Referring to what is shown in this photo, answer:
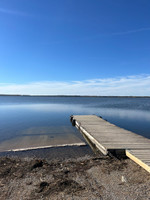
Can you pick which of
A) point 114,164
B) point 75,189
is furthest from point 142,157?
point 75,189

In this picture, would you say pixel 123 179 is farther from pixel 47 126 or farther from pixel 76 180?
pixel 47 126

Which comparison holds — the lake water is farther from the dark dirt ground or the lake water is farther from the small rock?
the small rock

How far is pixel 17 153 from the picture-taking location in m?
7.92

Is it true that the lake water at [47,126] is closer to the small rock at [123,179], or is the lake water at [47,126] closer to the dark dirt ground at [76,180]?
the dark dirt ground at [76,180]

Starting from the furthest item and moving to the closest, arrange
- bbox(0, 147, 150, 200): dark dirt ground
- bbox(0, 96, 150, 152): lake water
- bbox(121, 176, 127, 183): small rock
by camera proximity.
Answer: bbox(0, 96, 150, 152): lake water, bbox(121, 176, 127, 183): small rock, bbox(0, 147, 150, 200): dark dirt ground

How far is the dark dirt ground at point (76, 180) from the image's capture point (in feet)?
12.5

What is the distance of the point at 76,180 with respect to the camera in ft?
15.0

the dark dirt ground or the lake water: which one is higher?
the dark dirt ground

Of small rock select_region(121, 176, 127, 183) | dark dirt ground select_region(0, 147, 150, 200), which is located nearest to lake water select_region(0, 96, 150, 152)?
dark dirt ground select_region(0, 147, 150, 200)

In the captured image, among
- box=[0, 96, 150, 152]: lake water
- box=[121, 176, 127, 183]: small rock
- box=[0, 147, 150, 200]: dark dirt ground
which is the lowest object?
box=[0, 96, 150, 152]: lake water

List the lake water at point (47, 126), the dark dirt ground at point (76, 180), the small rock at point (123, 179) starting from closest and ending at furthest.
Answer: the dark dirt ground at point (76, 180)
the small rock at point (123, 179)
the lake water at point (47, 126)

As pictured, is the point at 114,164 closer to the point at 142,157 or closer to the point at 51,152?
the point at 142,157

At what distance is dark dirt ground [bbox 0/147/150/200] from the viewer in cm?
381

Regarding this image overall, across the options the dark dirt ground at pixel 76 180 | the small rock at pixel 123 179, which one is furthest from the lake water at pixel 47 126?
the small rock at pixel 123 179
